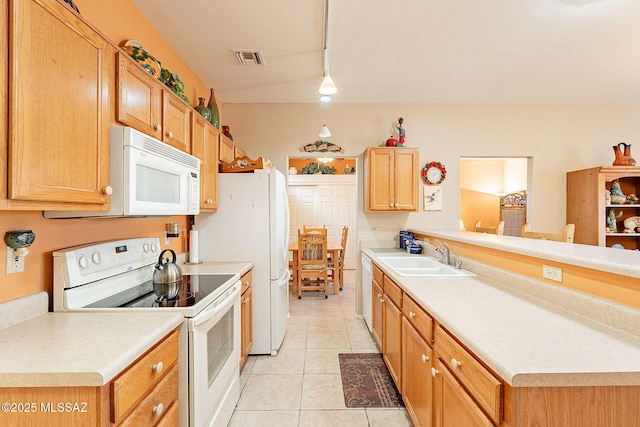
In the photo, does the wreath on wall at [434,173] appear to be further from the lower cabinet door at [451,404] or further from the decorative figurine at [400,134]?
the lower cabinet door at [451,404]

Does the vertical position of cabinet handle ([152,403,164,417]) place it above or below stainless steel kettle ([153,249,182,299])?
below

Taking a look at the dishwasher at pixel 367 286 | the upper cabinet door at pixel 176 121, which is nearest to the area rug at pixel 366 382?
the dishwasher at pixel 367 286

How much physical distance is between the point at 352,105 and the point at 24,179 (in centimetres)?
340

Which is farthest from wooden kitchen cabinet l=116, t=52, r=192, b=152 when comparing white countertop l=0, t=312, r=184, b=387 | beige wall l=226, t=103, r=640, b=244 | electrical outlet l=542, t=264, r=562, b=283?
electrical outlet l=542, t=264, r=562, b=283

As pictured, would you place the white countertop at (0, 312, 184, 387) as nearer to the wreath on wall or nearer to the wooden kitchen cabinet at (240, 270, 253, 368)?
the wooden kitchen cabinet at (240, 270, 253, 368)

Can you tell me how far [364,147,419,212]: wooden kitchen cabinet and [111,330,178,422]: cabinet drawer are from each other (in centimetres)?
266

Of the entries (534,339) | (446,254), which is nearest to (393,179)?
(446,254)

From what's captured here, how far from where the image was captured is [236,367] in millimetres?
2127

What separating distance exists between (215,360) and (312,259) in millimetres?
3023

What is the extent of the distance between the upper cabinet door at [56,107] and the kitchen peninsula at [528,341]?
160cm

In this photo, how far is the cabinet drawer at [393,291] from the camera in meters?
2.05

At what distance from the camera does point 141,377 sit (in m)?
1.07

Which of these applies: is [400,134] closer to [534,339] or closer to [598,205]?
[598,205]

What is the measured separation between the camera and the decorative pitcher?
3.53 meters
